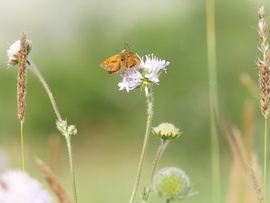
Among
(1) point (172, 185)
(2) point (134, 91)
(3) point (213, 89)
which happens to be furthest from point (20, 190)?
(2) point (134, 91)

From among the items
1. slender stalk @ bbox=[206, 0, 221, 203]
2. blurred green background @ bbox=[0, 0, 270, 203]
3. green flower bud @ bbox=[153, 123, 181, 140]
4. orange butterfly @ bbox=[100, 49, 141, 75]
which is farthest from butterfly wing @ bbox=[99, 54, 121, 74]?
blurred green background @ bbox=[0, 0, 270, 203]

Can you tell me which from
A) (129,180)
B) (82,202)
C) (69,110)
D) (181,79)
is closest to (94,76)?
(69,110)

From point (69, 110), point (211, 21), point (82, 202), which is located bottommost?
point (211, 21)

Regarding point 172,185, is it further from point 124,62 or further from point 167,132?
point 124,62

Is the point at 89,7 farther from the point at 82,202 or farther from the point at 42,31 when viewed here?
the point at 82,202

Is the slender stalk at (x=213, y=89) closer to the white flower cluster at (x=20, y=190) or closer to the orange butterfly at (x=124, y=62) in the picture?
the orange butterfly at (x=124, y=62)

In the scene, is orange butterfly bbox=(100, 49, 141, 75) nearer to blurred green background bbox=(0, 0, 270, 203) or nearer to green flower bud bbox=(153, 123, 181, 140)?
green flower bud bbox=(153, 123, 181, 140)

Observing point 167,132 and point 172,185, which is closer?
point 167,132
